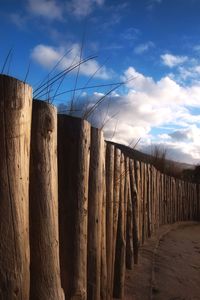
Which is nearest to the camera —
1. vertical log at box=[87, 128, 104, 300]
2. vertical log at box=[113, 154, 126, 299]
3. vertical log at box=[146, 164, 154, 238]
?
vertical log at box=[87, 128, 104, 300]

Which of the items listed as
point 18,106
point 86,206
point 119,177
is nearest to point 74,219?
point 86,206

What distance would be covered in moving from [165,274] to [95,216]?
1964 millimetres

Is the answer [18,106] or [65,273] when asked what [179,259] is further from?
[18,106]

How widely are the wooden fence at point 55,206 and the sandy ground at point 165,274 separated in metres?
0.39

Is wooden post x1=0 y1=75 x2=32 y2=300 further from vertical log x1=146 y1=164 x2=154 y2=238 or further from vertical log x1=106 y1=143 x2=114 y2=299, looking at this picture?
vertical log x1=146 y1=164 x2=154 y2=238

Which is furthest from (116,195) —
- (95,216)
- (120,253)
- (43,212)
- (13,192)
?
(13,192)

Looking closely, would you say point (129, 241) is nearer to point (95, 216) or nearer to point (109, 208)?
point (109, 208)

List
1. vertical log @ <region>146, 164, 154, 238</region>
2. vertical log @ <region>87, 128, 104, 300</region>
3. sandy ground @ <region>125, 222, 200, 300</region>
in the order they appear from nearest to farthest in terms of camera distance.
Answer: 1. vertical log @ <region>87, 128, 104, 300</region>
2. sandy ground @ <region>125, 222, 200, 300</region>
3. vertical log @ <region>146, 164, 154, 238</region>

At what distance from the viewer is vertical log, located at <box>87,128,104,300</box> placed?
9.30 ft

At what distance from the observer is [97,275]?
2.89 meters

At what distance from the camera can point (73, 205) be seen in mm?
2561

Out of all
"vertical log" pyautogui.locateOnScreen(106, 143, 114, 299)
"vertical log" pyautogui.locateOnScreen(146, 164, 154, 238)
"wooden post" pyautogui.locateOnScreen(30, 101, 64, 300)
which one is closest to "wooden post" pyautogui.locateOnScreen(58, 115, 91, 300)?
"wooden post" pyautogui.locateOnScreen(30, 101, 64, 300)

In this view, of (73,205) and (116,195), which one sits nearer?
(73,205)

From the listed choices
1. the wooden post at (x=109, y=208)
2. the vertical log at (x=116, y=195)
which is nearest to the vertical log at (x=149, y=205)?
the vertical log at (x=116, y=195)
